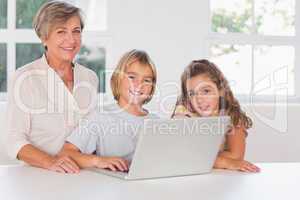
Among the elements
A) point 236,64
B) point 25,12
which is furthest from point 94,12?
point 236,64

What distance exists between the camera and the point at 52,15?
7.33ft

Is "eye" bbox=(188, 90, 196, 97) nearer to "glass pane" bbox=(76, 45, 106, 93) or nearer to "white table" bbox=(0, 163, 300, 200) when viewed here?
"white table" bbox=(0, 163, 300, 200)

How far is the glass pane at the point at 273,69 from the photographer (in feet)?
14.6

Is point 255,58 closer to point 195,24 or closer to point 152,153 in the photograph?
point 195,24

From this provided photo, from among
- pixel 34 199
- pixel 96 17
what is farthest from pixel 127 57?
pixel 96 17

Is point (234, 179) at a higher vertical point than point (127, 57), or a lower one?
lower

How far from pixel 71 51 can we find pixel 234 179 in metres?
0.86

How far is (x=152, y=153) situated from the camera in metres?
1.71

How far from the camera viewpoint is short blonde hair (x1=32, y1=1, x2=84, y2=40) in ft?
7.32

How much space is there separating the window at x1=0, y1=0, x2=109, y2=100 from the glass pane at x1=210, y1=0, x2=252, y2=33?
83cm

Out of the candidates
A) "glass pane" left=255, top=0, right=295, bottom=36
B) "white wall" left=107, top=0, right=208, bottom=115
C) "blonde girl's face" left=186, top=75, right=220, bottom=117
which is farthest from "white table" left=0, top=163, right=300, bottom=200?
"glass pane" left=255, top=0, right=295, bottom=36

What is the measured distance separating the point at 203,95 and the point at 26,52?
2019 millimetres

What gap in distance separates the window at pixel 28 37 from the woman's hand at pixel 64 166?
2.10m

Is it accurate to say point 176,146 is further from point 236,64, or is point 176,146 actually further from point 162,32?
point 236,64
